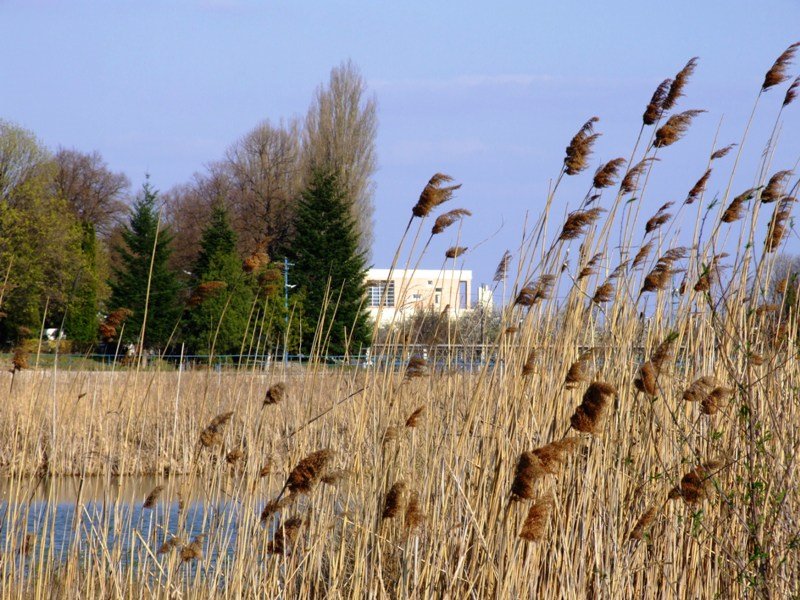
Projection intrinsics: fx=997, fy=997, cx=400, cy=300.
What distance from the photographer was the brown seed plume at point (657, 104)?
3441 mm

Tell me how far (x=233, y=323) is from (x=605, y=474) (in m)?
14.6

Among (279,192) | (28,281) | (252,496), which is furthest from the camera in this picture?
(279,192)

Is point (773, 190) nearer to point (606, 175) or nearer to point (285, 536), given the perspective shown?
point (606, 175)

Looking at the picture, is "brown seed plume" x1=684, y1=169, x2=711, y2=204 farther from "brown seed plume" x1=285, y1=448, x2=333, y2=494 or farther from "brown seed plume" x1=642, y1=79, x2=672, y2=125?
"brown seed plume" x1=285, y1=448, x2=333, y2=494

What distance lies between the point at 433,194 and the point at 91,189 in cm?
4173

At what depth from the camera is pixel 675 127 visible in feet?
10.8

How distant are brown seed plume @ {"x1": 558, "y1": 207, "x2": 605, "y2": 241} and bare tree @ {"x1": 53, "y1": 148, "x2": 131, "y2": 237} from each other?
4008cm

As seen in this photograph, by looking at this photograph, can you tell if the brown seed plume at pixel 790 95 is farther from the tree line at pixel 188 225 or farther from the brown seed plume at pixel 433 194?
the tree line at pixel 188 225

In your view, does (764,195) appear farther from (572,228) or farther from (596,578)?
(596,578)

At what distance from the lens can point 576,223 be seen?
2.97 meters

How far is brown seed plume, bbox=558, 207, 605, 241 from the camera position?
9.71 feet

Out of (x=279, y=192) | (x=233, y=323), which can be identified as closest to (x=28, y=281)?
(x=233, y=323)

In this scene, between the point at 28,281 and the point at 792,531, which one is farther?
the point at 28,281

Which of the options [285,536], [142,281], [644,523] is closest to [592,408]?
[644,523]
